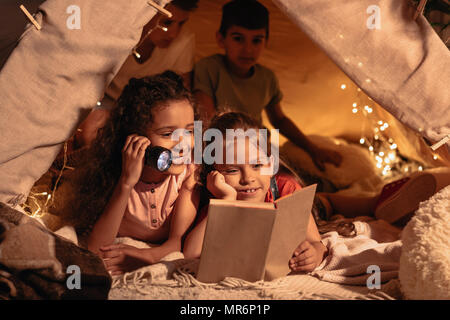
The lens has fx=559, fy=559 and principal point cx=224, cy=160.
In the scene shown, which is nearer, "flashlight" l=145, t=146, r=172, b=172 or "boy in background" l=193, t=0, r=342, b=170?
"flashlight" l=145, t=146, r=172, b=172

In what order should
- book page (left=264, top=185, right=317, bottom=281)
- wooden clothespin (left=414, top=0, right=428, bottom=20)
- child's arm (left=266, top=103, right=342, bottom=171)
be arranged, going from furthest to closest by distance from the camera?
child's arm (left=266, top=103, right=342, bottom=171)
wooden clothespin (left=414, top=0, right=428, bottom=20)
book page (left=264, top=185, right=317, bottom=281)

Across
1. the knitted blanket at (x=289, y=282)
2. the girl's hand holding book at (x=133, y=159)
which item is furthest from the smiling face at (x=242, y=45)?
the knitted blanket at (x=289, y=282)

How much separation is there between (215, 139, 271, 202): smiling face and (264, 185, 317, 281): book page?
19 cm

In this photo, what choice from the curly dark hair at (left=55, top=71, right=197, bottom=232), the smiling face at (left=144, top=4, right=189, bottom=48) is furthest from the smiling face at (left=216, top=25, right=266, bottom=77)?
the curly dark hair at (left=55, top=71, right=197, bottom=232)

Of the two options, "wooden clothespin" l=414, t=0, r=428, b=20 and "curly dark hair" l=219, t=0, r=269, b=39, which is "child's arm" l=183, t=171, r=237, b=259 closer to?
"wooden clothespin" l=414, t=0, r=428, b=20

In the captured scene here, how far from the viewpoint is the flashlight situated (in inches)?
58.3

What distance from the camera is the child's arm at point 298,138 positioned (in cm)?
246

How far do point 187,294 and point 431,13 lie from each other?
1.14 m

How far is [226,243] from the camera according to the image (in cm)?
125

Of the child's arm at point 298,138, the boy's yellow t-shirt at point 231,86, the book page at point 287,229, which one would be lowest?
the child's arm at point 298,138

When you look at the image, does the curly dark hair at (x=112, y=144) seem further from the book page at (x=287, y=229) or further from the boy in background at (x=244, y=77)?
the boy in background at (x=244, y=77)

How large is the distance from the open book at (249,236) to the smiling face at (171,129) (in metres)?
0.36

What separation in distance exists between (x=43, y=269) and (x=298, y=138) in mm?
1521

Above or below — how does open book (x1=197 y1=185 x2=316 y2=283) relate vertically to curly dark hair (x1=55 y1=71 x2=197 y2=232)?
below
